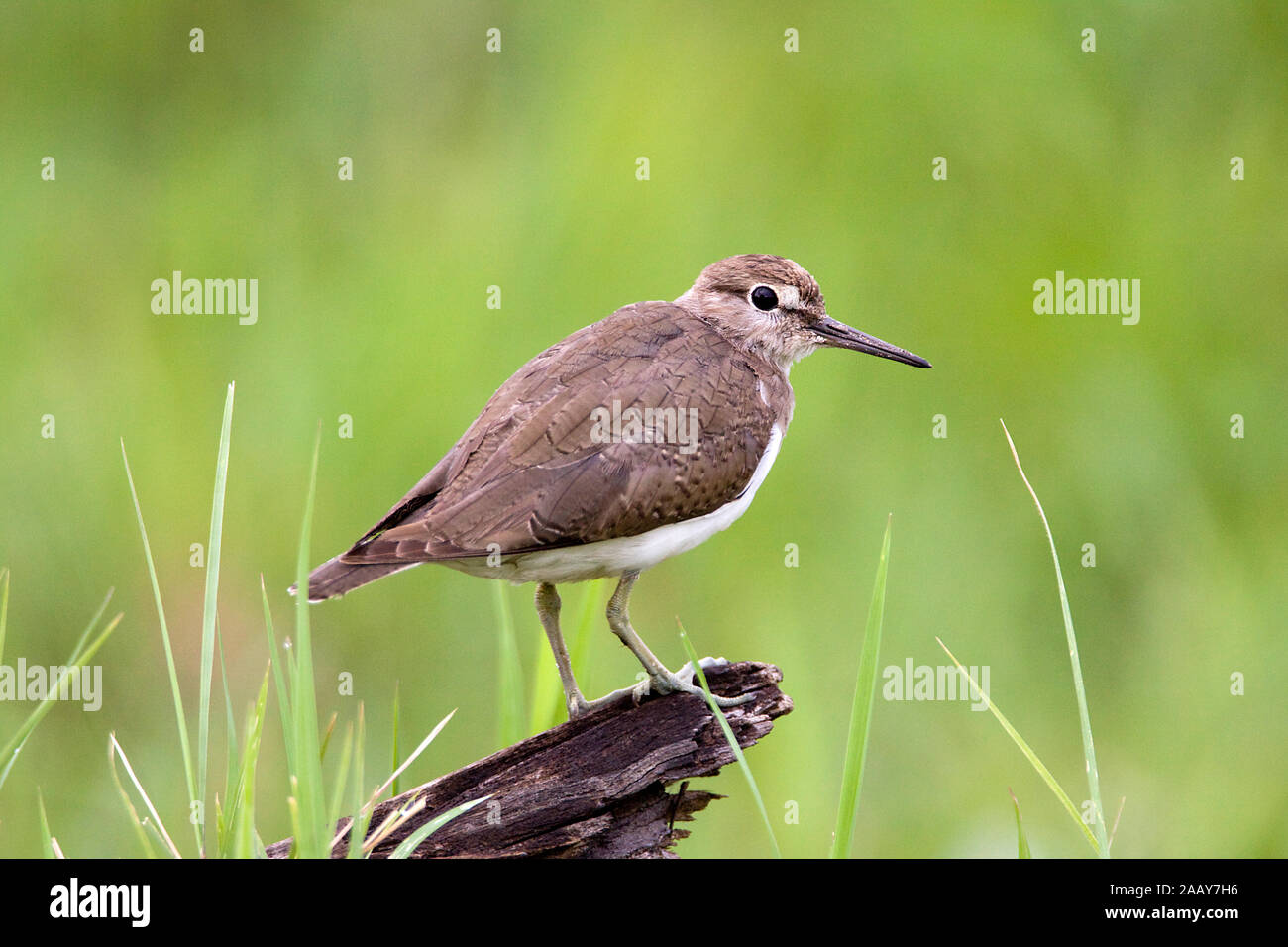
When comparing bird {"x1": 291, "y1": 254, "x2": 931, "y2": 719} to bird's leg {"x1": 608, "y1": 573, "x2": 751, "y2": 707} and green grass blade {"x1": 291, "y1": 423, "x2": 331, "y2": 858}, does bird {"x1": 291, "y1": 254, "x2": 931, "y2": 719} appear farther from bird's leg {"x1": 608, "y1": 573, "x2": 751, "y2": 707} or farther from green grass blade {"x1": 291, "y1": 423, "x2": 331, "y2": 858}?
green grass blade {"x1": 291, "y1": 423, "x2": 331, "y2": 858}

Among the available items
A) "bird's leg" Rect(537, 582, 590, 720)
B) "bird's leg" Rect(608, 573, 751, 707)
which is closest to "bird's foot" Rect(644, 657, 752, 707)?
"bird's leg" Rect(608, 573, 751, 707)

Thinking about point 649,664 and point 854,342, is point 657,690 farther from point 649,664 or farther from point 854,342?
point 854,342

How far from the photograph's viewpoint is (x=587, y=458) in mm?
6383

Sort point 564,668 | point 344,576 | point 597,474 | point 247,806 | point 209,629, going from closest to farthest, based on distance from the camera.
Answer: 1. point 247,806
2. point 209,629
3. point 344,576
4. point 597,474
5. point 564,668

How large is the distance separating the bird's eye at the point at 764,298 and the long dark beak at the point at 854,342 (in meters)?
0.30

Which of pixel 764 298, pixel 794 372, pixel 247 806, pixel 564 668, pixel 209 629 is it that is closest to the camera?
pixel 247 806

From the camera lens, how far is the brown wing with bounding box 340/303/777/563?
615cm

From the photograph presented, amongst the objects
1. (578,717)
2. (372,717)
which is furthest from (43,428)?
(578,717)

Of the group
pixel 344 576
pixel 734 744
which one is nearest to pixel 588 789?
pixel 734 744

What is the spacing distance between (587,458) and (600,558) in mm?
470

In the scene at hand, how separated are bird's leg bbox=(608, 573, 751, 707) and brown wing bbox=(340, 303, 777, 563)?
1.87 feet

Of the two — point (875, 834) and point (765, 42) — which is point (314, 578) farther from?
point (765, 42)

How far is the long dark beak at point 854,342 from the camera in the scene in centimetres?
800

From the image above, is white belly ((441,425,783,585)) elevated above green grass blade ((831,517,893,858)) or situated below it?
above
